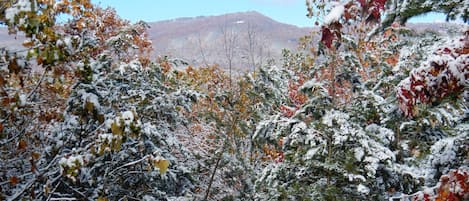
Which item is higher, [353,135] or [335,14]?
[335,14]

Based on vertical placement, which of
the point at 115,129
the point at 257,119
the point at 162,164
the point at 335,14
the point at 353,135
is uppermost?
the point at 335,14

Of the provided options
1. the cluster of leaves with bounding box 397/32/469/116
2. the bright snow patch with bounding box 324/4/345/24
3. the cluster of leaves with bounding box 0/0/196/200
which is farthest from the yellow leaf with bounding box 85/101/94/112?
the cluster of leaves with bounding box 397/32/469/116

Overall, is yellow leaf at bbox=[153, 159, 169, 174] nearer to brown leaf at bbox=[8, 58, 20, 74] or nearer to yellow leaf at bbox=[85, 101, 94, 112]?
yellow leaf at bbox=[85, 101, 94, 112]

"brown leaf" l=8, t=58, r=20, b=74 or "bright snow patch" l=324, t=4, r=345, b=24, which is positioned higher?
"bright snow patch" l=324, t=4, r=345, b=24

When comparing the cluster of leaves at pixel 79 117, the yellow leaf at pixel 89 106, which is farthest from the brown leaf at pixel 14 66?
the yellow leaf at pixel 89 106

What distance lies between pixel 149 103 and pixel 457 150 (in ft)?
14.1

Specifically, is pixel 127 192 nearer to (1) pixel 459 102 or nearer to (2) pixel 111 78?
(2) pixel 111 78

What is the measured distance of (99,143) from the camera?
311 cm

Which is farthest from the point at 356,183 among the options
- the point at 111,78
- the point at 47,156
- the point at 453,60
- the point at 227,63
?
the point at 227,63

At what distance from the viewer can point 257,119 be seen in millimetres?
7141

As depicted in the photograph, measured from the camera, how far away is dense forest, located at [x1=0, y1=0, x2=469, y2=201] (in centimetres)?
255

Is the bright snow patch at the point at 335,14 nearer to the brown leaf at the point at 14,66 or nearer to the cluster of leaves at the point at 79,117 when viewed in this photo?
the cluster of leaves at the point at 79,117

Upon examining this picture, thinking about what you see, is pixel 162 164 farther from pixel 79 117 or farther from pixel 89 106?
pixel 79 117

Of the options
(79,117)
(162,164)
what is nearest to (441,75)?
(162,164)
